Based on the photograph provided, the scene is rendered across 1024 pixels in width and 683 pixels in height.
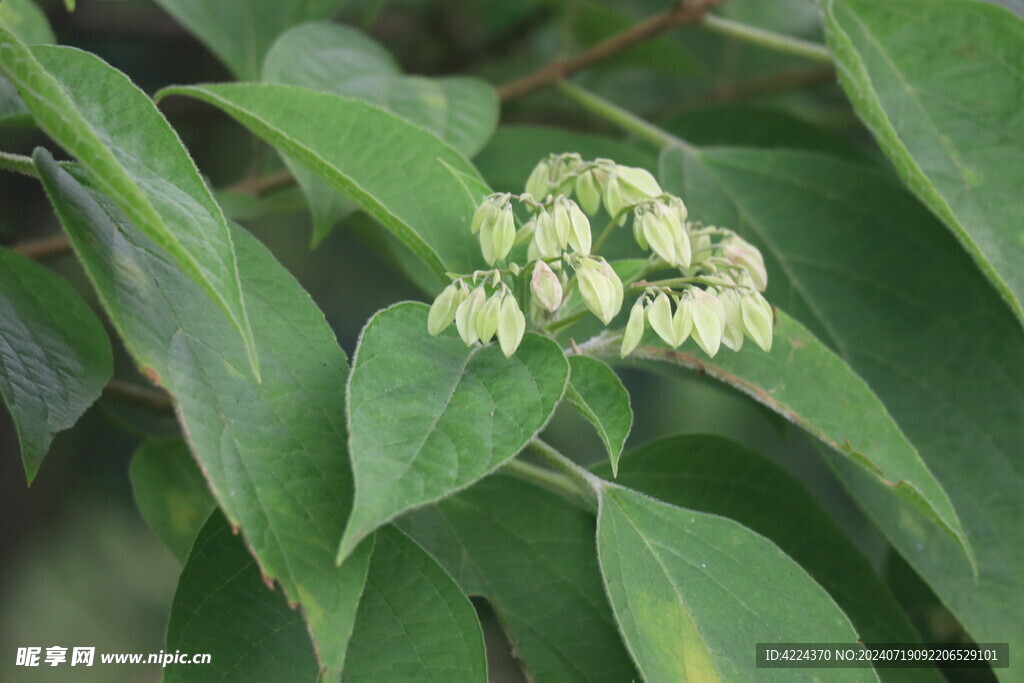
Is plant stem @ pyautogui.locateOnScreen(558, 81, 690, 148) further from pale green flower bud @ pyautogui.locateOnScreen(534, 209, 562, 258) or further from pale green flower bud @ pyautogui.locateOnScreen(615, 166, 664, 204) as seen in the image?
pale green flower bud @ pyautogui.locateOnScreen(534, 209, 562, 258)

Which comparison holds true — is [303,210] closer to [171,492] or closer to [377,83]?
[377,83]

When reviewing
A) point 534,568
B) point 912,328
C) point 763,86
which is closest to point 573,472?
point 534,568

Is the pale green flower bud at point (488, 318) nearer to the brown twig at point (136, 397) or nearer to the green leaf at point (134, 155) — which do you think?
the green leaf at point (134, 155)

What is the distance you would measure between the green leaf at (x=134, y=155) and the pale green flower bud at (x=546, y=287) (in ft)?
0.70

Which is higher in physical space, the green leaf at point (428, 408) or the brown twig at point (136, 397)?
the green leaf at point (428, 408)

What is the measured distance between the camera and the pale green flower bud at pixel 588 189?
31.0 inches

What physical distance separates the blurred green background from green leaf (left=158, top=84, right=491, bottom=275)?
63 centimetres

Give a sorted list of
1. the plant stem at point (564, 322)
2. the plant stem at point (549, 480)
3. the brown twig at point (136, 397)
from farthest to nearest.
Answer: the brown twig at point (136, 397) < the plant stem at point (549, 480) < the plant stem at point (564, 322)

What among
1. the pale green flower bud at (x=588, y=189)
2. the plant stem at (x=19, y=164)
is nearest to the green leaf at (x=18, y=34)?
the plant stem at (x=19, y=164)

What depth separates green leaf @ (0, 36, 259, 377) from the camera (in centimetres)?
47

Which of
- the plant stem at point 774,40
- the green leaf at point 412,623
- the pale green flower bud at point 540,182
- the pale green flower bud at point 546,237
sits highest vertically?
the plant stem at point 774,40

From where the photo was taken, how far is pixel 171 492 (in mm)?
898

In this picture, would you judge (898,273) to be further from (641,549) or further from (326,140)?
(326,140)

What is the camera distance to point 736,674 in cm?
63
